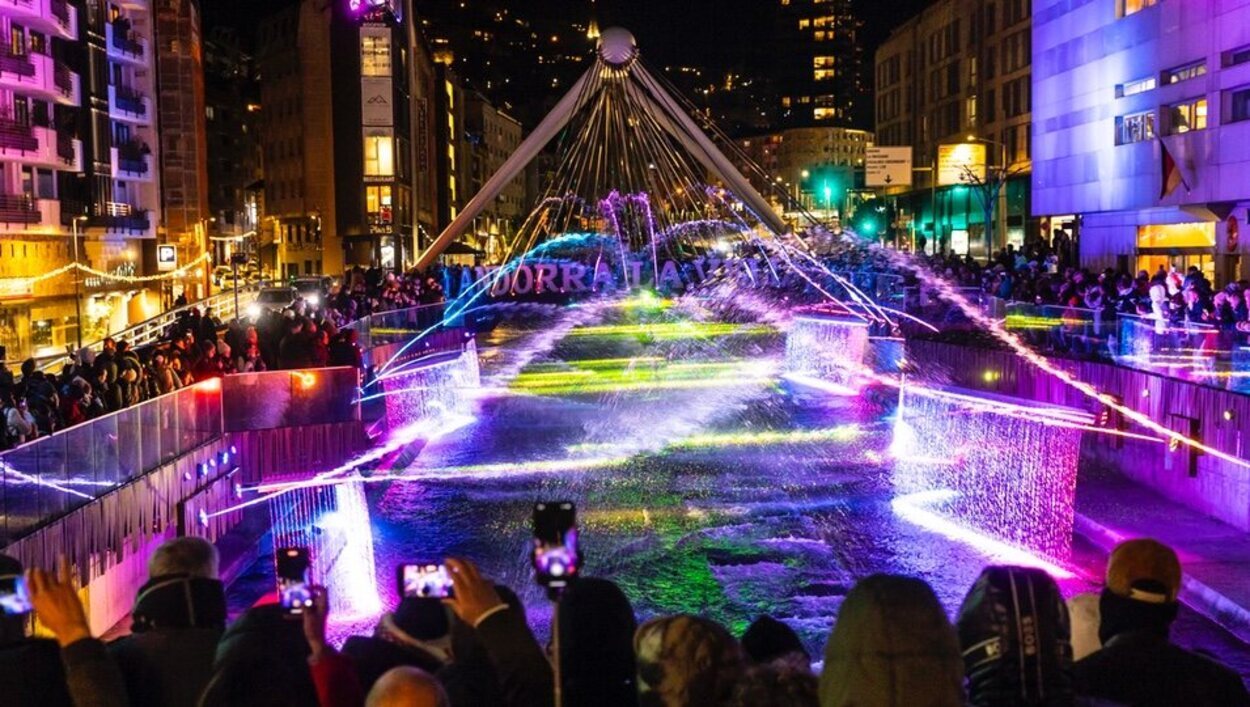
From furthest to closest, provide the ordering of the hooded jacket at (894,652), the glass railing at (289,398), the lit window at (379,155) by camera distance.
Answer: the lit window at (379,155) < the glass railing at (289,398) < the hooded jacket at (894,652)

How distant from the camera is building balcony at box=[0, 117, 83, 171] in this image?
45.5m

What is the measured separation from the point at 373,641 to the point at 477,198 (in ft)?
127

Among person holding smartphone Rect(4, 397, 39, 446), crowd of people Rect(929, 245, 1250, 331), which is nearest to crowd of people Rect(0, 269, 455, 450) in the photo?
person holding smartphone Rect(4, 397, 39, 446)

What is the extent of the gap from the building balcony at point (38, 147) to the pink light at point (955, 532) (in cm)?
3903

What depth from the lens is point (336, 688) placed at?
408cm

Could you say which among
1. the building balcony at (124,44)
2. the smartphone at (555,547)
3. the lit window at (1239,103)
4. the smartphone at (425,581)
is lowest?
the smartphone at (425,581)

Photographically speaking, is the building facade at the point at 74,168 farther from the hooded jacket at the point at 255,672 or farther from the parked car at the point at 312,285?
the hooded jacket at the point at 255,672

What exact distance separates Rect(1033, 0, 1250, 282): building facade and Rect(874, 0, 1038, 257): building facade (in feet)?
33.8

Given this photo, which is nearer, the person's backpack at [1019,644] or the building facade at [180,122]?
the person's backpack at [1019,644]

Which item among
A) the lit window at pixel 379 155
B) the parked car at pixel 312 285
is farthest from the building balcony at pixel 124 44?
the lit window at pixel 379 155

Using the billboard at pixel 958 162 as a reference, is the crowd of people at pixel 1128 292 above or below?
below

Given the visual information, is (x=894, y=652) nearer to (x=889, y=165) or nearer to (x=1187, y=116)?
(x=1187, y=116)

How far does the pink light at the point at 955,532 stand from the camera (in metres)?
12.6

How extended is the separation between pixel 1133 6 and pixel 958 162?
2235 centimetres
